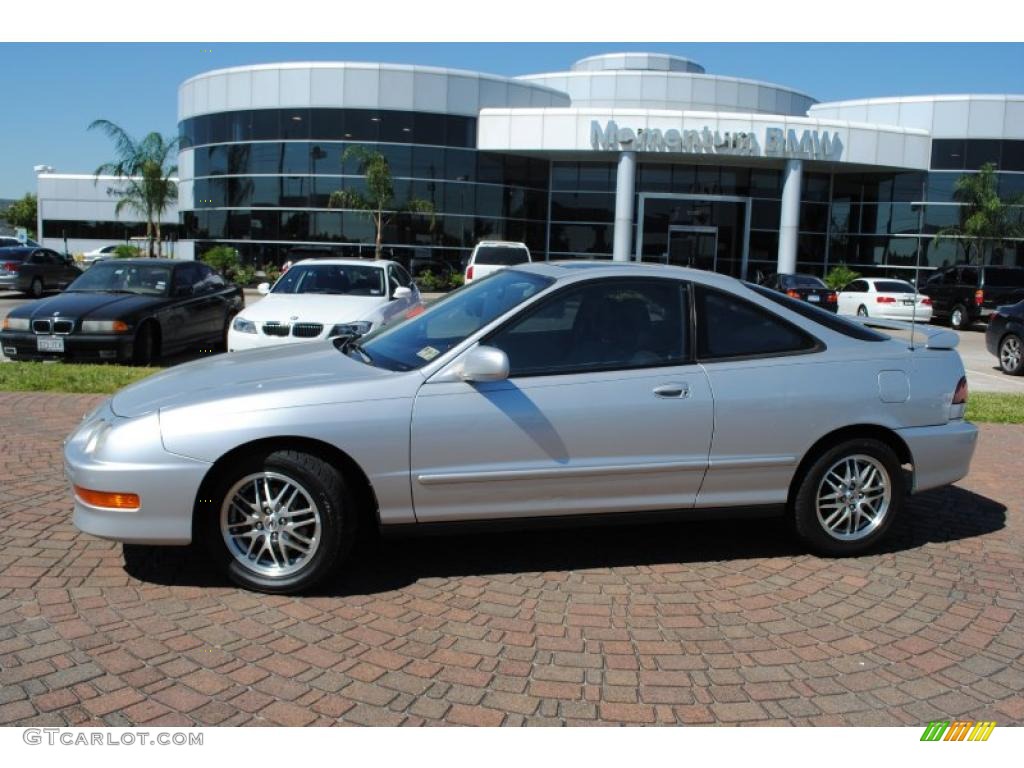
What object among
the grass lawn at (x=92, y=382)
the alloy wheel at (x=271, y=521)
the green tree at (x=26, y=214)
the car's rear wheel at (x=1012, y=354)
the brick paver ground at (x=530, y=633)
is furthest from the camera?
the green tree at (x=26, y=214)

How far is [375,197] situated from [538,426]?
2878cm

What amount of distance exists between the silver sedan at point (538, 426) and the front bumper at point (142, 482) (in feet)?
0.03

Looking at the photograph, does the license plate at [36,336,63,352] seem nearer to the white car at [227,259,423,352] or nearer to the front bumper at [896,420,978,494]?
the white car at [227,259,423,352]

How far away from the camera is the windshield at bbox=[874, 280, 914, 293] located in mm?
25922

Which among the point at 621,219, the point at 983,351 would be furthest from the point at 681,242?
the point at 983,351

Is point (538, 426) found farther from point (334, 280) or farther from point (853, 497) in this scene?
point (334, 280)

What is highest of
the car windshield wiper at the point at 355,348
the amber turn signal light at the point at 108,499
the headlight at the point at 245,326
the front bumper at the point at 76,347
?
the car windshield wiper at the point at 355,348

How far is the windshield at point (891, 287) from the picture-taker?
2592 cm

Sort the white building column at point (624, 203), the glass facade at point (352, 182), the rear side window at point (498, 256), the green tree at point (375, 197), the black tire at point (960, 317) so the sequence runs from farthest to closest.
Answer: the glass facade at point (352, 182)
the white building column at point (624, 203)
the green tree at point (375, 197)
the black tire at point (960, 317)
the rear side window at point (498, 256)

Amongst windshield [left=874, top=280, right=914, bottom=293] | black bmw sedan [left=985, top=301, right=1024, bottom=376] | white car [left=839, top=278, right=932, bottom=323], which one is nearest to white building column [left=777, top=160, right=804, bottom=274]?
white car [left=839, top=278, right=932, bottom=323]

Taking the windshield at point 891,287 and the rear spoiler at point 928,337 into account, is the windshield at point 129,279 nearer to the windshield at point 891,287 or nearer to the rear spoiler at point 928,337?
the rear spoiler at point 928,337

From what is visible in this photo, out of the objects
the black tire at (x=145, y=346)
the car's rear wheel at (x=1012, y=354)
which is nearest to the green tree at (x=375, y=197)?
the black tire at (x=145, y=346)

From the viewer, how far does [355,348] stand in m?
5.23

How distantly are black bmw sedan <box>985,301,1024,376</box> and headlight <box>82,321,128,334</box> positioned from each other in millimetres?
13877
